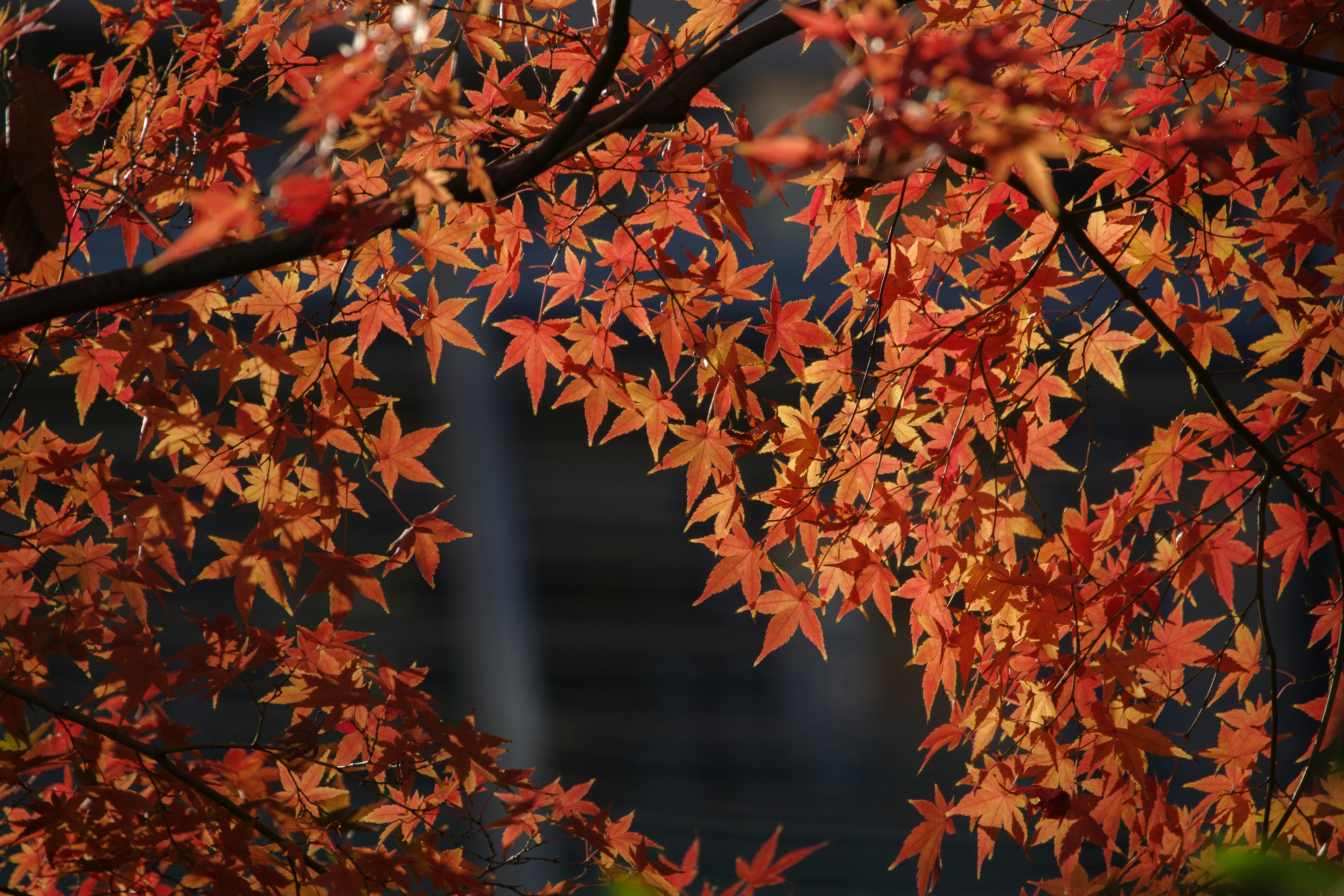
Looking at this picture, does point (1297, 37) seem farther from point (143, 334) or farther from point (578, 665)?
point (578, 665)

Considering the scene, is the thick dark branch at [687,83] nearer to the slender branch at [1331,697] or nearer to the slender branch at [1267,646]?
the slender branch at [1267,646]

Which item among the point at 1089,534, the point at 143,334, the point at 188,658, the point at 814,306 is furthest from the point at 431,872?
the point at 814,306

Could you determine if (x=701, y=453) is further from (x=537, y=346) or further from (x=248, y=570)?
(x=248, y=570)

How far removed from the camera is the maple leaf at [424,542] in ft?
4.37

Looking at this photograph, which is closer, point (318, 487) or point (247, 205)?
point (247, 205)

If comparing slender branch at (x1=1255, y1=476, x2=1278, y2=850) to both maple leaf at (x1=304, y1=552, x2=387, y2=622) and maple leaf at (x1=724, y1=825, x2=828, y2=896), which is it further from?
maple leaf at (x1=304, y1=552, x2=387, y2=622)

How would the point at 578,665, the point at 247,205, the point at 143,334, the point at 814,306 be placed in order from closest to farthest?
the point at 247,205 < the point at 143,334 < the point at 814,306 < the point at 578,665

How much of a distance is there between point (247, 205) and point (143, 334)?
89 cm

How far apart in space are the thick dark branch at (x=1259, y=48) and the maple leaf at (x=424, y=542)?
1256 mm

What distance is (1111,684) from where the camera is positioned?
149 centimetres

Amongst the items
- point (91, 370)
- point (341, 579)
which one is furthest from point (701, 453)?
point (91, 370)

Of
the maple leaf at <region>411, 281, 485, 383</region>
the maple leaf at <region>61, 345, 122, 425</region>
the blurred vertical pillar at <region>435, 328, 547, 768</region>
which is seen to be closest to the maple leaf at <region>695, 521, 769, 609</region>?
the maple leaf at <region>411, 281, 485, 383</region>

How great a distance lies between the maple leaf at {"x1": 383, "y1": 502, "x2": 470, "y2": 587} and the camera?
4.37ft

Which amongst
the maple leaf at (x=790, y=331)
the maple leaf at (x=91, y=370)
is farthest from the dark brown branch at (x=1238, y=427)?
the maple leaf at (x=91, y=370)
